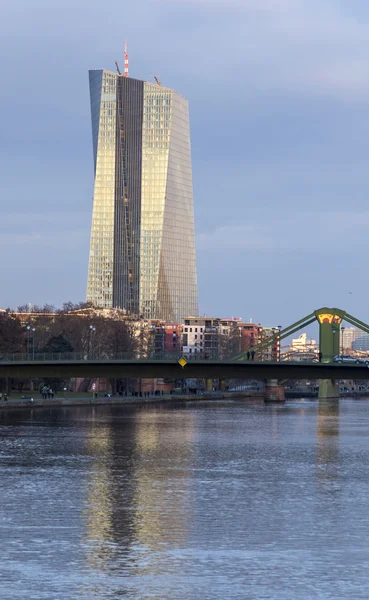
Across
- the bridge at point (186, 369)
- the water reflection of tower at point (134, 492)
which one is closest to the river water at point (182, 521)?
the water reflection of tower at point (134, 492)

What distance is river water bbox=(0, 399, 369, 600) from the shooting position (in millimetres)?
28750

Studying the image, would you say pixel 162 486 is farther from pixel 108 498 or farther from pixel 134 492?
pixel 108 498

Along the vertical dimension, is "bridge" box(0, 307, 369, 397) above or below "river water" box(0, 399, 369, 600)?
above

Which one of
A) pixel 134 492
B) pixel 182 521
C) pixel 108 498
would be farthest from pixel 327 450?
A: pixel 182 521

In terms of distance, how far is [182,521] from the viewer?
127ft

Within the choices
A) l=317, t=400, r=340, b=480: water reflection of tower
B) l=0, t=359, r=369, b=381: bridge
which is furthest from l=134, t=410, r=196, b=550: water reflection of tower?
l=0, t=359, r=369, b=381: bridge

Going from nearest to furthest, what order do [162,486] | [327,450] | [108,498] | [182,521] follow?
[182,521], [108,498], [162,486], [327,450]

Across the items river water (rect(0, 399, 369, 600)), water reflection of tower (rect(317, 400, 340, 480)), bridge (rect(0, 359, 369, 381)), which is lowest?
river water (rect(0, 399, 369, 600))

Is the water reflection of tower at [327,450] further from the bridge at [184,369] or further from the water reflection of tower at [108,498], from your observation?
the water reflection of tower at [108,498]

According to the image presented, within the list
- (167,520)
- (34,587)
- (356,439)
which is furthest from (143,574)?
(356,439)

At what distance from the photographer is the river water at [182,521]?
94.3 ft

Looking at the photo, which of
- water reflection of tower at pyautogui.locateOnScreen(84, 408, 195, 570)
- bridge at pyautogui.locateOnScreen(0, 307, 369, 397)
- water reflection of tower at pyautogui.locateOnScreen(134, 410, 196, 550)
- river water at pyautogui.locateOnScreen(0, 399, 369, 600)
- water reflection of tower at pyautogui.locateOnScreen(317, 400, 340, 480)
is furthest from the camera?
bridge at pyautogui.locateOnScreen(0, 307, 369, 397)

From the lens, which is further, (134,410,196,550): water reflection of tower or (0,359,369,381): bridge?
(0,359,369,381): bridge

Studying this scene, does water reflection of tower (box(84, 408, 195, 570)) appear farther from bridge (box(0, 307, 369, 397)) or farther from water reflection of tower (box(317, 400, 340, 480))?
bridge (box(0, 307, 369, 397))
